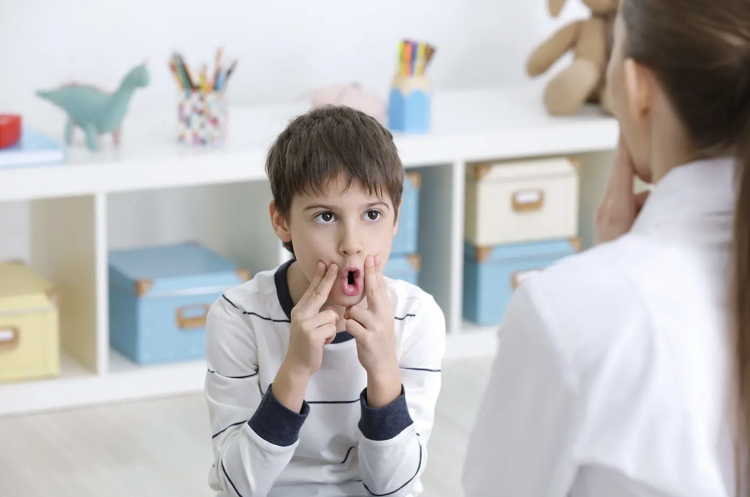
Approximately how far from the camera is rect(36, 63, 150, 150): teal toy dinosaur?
221cm

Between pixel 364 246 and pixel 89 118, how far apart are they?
3.91 ft

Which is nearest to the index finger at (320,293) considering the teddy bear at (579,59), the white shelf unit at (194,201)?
the white shelf unit at (194,201)

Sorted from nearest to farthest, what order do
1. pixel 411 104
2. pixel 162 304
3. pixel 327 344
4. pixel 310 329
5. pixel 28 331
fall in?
pixel 310 329, pixel 327 344, pixel 28 331, pixel 162 304, pixel 411 104

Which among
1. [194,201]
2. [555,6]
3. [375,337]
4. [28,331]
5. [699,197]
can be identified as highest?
[555,6]

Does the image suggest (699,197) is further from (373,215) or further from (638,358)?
(373,215)

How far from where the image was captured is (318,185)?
3.97 ft

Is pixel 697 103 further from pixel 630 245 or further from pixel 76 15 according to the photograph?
pixel 76 15

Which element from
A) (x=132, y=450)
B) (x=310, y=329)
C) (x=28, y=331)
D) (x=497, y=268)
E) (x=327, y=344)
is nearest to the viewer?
(x=310, y=329)

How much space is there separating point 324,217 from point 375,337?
0.15 meters

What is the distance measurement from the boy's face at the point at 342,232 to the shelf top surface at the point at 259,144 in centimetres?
84

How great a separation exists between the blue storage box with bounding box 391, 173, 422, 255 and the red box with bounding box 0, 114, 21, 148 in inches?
31.2

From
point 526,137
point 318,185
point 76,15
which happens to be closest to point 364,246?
point 318,185

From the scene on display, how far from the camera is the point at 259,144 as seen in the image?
2.29 meters

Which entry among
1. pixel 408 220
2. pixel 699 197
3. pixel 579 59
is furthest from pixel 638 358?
pixel 579 59
